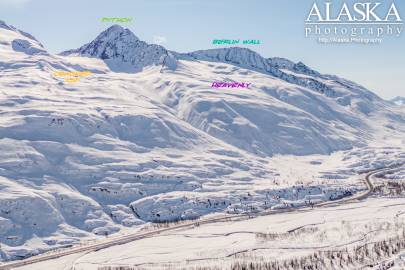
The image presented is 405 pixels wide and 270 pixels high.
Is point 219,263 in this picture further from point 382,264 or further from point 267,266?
point 382,264

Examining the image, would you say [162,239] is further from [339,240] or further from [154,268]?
[339,240]

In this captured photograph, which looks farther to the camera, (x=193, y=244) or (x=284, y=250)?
(x=193, y=244)

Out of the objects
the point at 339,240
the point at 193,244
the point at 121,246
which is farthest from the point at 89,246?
the point at 339,240

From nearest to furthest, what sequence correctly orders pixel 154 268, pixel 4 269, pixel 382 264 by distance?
pixel 382 264, pixel 154 268, pixel 4 269

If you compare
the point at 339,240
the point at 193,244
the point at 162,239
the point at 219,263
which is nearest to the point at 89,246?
the point at 162,239

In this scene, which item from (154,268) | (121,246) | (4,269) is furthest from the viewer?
(121,246)

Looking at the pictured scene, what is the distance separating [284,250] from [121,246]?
6111cm

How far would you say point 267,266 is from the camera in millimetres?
156875

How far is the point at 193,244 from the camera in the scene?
187 metres

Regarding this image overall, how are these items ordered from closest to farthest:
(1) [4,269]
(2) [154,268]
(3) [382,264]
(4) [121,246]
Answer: (3) [382,264], (2) [154,268], (1) [4,269], (4) [121,246]

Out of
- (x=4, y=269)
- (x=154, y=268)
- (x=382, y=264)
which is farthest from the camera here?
(x=4, y=269)

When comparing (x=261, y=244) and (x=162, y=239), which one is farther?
(x=162, y=239)

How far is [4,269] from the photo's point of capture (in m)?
179

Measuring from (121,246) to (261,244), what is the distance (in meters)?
52.4
